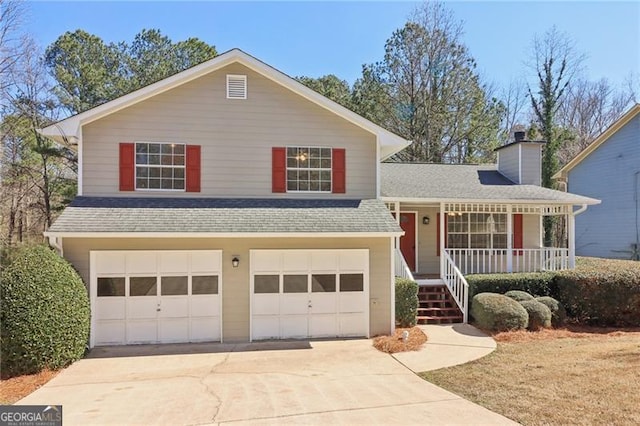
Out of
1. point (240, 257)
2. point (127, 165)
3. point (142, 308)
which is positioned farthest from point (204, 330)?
point (127, 165)

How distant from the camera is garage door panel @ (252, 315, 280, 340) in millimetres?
10547

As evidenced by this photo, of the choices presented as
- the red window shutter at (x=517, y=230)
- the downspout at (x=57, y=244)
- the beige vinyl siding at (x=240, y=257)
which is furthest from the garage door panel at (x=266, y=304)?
the red window shutter at (x=517, y=230)

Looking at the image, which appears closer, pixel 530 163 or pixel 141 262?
pixel 141 262

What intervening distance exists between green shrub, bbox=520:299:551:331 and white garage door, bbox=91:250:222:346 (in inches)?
327

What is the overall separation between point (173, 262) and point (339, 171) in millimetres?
5093

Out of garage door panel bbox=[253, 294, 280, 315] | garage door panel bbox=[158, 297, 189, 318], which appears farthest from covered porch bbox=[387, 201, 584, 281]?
garage door panel bbox=[158, 297, 189, 318]

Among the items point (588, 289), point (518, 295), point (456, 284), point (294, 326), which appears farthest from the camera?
point (456, 284)

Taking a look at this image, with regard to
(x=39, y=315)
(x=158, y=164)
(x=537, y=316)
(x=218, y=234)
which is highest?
(x=158, y=164)

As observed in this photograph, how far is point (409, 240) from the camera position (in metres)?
15.4

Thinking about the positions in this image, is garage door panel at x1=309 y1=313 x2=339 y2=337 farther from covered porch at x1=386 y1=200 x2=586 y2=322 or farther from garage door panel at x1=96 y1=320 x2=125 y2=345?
garage door panel at x1=96 y1=320 x2=125 y2=345

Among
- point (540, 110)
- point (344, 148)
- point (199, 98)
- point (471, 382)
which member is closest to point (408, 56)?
point (540, 110)

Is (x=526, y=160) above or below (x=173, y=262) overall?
above

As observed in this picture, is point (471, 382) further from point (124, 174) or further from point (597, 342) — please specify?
point (124, 174)

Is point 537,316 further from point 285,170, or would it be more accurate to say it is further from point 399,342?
point 285,170
